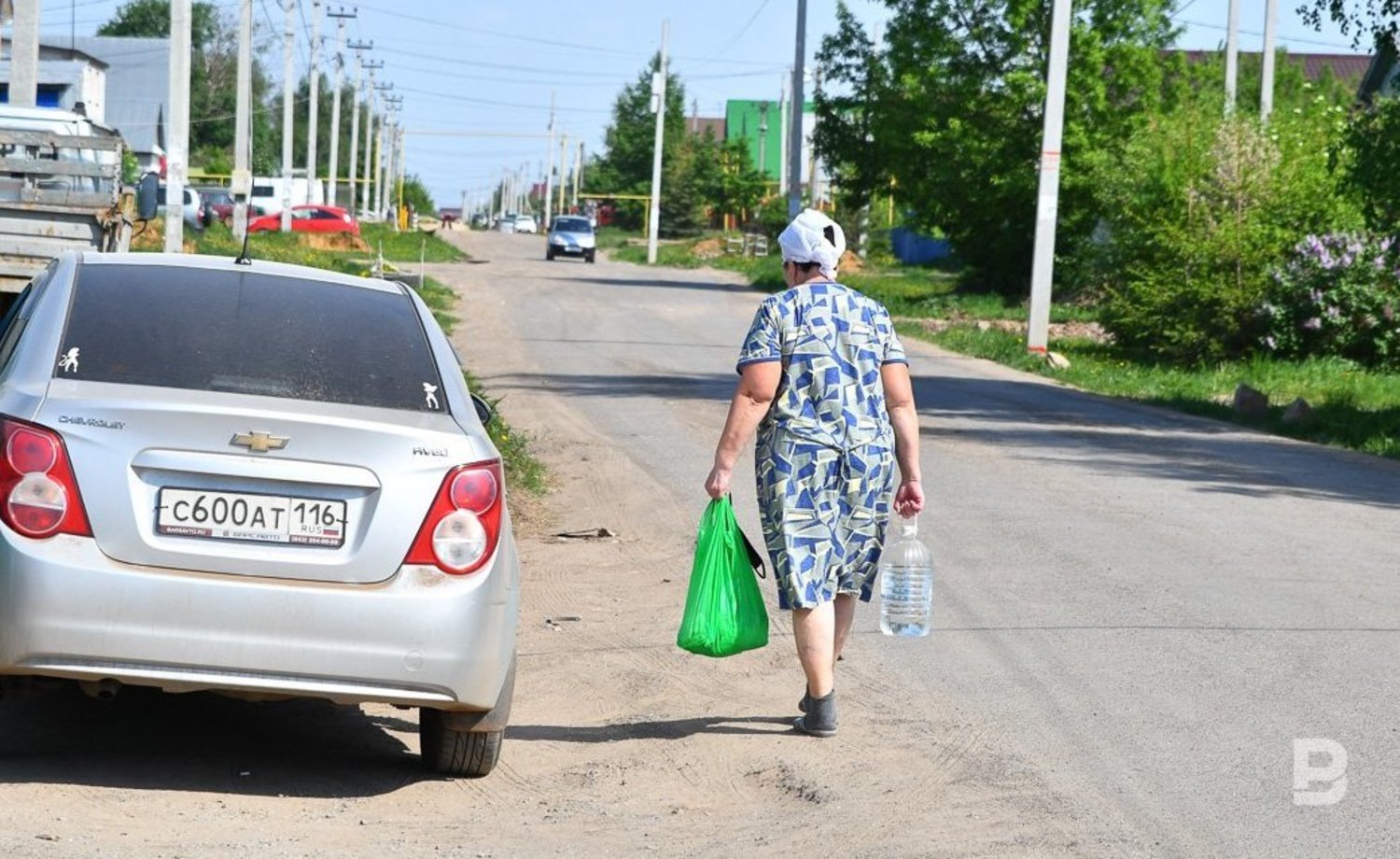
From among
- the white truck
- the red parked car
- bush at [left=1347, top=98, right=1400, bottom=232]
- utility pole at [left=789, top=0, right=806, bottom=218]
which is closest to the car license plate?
the white truck

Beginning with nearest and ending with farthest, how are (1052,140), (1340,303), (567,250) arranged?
(1340,303), (1052,140), (567,250)

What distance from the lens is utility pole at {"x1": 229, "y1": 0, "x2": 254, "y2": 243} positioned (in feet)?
120

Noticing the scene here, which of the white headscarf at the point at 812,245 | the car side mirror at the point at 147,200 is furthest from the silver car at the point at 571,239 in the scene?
the white headscarf at the point at 812,245

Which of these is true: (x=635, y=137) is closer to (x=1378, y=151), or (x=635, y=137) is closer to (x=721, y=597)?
(x=1378, y=151)

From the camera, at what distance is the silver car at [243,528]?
17.2ft

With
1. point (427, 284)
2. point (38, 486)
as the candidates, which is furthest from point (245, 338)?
point (427, 284)

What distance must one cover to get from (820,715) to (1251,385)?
716 inches

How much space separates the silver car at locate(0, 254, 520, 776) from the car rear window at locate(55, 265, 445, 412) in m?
0.01

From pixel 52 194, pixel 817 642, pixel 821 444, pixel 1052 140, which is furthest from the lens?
pixel 1052 140

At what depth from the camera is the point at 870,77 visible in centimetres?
4494

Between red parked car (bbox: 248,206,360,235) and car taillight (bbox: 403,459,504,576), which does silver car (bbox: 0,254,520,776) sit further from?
red parked car (bbox: 248,206,360,235)

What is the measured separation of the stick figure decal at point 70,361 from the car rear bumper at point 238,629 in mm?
588

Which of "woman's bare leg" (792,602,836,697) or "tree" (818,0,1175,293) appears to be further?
"tree" (818,0,1175,293)

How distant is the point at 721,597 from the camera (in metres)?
6.53
